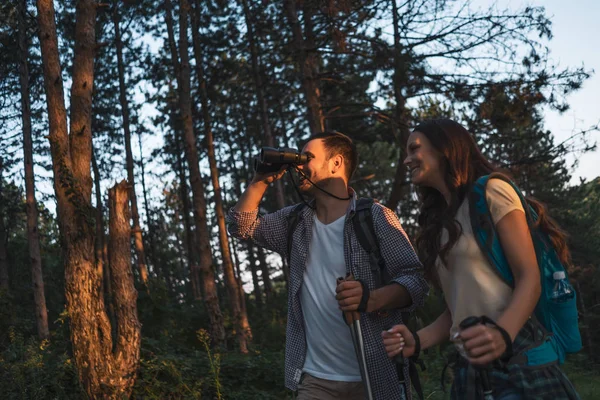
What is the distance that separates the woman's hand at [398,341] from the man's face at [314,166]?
153cm

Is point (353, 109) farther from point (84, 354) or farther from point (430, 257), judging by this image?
point (430, 257)

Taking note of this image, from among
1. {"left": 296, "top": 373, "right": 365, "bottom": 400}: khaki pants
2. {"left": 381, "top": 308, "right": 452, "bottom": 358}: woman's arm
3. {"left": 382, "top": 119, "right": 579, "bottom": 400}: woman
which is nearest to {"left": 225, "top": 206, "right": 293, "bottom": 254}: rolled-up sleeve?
{"left": 296, "top": 373, "right": 365, "bottom": 400}: khaki pants

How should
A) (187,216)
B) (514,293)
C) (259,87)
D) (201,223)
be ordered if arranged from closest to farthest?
1. (514,293)
2. (201,223)
3. (259,87)
4. (187,216)

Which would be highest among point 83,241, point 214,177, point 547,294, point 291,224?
point 214,177

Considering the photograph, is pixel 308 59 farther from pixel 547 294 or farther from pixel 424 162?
pixel 547 294

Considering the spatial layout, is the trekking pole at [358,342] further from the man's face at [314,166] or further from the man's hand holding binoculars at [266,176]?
the man's hand holding binoculars at [266,176]

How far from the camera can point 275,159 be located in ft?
12.7

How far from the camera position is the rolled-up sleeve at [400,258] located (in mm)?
3558

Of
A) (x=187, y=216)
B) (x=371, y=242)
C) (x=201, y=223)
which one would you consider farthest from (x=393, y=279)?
(x=187, y=216)

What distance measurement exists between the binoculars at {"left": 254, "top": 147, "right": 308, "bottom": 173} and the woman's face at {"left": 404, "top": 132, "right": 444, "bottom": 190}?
1.23 meters

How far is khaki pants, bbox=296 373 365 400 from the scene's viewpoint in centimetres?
362

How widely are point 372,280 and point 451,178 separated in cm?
121

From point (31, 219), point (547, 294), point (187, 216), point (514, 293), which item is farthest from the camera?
point (187, 216)

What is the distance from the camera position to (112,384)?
697cm
